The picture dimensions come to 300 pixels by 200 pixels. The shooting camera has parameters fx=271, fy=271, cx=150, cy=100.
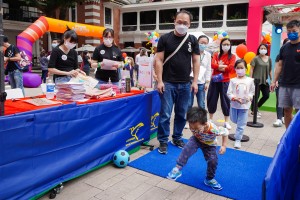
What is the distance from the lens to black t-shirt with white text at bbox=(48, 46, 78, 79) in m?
3.86

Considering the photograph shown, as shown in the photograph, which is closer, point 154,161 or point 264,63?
point 154,161

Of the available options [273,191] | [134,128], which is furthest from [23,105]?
[273,191]

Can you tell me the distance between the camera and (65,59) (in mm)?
3936

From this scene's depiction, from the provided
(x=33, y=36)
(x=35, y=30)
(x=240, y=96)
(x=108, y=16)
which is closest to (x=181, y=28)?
(x=240, y=96)

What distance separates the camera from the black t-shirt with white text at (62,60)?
3.86 meters

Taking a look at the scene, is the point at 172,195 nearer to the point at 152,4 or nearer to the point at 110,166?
the point at 110,166

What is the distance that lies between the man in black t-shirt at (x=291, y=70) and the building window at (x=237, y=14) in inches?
1010

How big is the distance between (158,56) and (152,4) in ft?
94.7

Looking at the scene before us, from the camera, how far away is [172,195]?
278cm

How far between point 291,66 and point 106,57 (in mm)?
2772

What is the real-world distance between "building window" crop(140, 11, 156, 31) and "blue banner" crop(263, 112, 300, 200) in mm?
31218

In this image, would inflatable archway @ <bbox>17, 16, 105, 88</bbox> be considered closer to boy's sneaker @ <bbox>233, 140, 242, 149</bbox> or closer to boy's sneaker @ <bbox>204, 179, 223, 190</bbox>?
boy's sneaker @ <bbox>233, 140, 242, 149</bbox>

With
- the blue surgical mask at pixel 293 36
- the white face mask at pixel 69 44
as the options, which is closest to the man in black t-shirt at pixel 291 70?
the blue surgical mask at pixel 293 36

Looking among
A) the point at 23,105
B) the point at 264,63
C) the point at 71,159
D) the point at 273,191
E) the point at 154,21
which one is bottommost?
the point at 71,159
